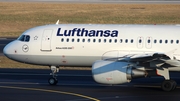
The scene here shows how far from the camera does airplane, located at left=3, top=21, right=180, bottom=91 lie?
29.3 m

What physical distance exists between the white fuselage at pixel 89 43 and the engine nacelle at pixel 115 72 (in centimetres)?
168

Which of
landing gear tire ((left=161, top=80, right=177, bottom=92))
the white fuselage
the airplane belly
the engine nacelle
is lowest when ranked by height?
landing gear tire ((left=161, top=80, right=177, bottom=92))

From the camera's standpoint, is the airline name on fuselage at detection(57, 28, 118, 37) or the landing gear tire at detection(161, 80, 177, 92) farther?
the airline name on fuselage at detection(57, 28, 118, 37)

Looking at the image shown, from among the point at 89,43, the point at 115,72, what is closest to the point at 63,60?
the point at 89,43

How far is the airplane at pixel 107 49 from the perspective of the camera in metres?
29.3

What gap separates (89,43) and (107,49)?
107cm

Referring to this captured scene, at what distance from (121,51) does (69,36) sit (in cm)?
308

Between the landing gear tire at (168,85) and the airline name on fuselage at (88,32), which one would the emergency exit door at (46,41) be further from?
the landing gear tire at (168,85)

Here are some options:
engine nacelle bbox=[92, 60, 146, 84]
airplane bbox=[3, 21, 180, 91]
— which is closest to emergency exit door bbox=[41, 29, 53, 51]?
airplane bbox=[3, 21, 180, 91]

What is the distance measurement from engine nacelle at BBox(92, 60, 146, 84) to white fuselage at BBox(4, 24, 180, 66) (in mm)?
1680

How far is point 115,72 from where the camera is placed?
95.2ft

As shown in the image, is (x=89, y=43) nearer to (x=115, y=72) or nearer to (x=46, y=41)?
(x=46, y=41)

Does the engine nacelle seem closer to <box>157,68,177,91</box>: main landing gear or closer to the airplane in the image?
the airplane

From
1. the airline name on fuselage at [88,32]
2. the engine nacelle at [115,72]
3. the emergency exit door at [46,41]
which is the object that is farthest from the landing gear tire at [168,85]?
the emergency exit door at [46,41]
